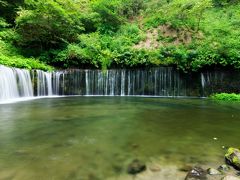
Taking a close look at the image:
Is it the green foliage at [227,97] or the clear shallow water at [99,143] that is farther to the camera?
the green foliage at [227,97]

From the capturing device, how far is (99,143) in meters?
4.26

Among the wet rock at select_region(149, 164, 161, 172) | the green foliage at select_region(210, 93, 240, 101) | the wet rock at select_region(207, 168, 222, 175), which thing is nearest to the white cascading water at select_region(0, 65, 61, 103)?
the green foliage at select_region(210, 93, 240, 101)

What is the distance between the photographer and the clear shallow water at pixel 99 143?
123 inches

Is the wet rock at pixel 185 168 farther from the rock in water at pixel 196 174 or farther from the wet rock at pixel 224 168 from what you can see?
the wet rock at pixel 224 168

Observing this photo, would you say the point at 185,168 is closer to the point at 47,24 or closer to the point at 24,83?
the point at 24,83

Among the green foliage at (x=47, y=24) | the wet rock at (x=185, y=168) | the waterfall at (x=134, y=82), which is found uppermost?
the green foliage at (x=47, y=24)

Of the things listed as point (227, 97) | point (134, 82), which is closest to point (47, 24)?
point (134, 82)

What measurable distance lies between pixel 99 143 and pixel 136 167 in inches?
48.6

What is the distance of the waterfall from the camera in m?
13.8

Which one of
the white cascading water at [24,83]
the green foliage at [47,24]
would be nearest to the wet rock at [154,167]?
the white cascading water at [24,83]

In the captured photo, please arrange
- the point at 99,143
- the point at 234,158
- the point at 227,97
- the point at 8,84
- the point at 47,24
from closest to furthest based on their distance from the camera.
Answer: the point at 234,158, the point at 99,143, the point at 8,84, the point at 227,97, the point at 47,24

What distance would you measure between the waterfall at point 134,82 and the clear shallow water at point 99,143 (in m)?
7.55

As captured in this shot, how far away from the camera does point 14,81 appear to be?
11.6 metres

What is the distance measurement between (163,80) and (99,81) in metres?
4.02
